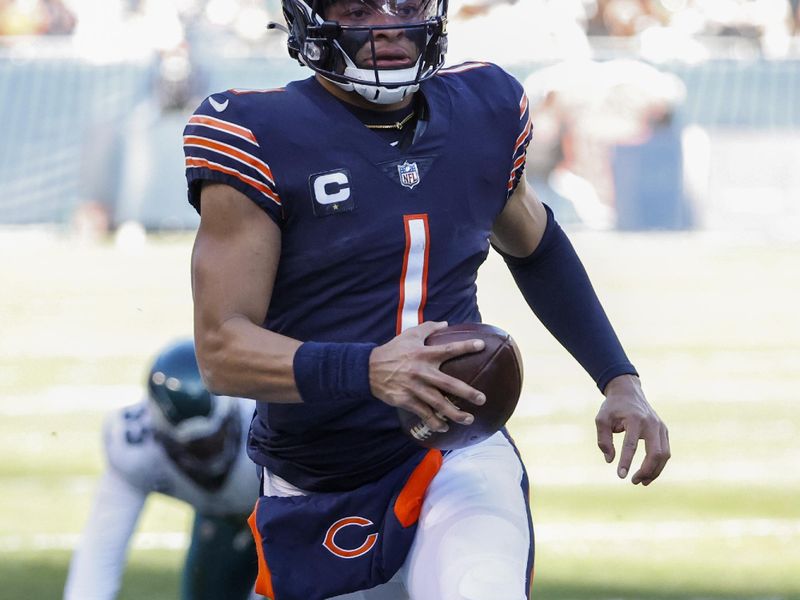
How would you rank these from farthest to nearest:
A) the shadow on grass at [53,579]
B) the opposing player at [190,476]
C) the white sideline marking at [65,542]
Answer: the white sideline marking at [65,542]
the shadow on grass at [53,579]
the opposing player at [190,476]

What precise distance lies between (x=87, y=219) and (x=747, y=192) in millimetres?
6503

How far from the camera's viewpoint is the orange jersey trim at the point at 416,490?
9.17 ft

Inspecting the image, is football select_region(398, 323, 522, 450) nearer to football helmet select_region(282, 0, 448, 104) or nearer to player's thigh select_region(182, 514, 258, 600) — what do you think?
football helmet select_region(282, 0, 448, 104)

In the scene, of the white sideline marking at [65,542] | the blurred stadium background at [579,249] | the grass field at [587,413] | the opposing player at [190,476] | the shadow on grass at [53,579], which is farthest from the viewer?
the blurred stadium background at [579,249]

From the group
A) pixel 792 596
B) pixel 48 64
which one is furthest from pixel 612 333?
pixel 48 64

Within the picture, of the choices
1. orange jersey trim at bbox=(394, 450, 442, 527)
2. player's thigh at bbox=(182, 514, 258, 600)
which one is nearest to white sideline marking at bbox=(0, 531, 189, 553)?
Answer: player's thigh at bbox=(182, 514, 258, 600)

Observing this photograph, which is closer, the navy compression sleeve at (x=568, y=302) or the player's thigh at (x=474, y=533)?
the player's thigh at (x=474, y=533)

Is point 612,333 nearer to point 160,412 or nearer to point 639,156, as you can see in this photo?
point 160,412

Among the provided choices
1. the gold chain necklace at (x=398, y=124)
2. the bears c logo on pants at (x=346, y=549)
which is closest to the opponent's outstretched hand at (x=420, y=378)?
the bears c logo on pants at (x=346, y=549)

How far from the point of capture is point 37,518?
5719 millimetres

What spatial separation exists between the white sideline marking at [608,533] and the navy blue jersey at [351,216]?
2583mm

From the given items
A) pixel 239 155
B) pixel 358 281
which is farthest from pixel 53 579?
pixel 239 155

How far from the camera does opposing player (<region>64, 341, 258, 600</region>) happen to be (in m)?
3.82

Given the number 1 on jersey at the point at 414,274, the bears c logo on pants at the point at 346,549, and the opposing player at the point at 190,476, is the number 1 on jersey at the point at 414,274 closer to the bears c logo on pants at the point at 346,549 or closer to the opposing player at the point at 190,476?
the bears c logo on pants at the point at 346,549
